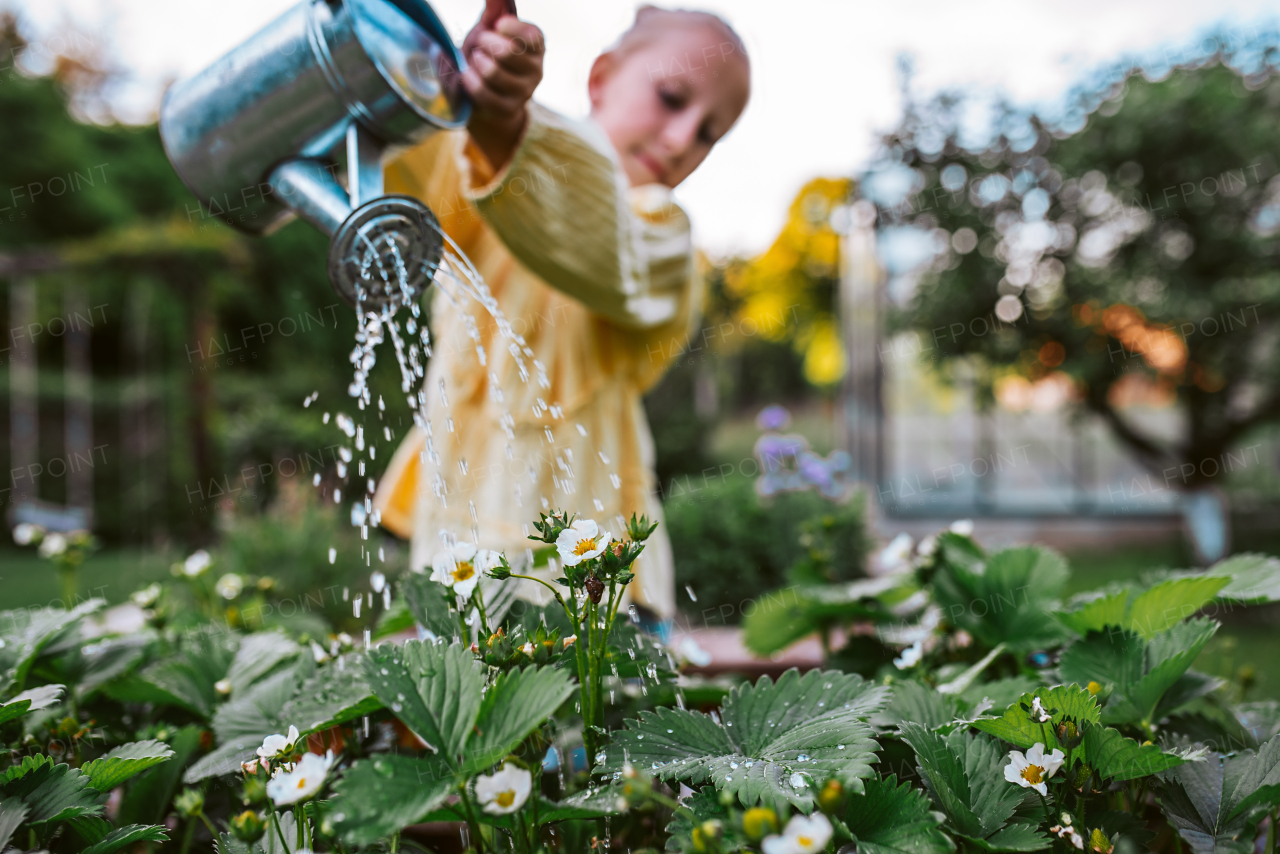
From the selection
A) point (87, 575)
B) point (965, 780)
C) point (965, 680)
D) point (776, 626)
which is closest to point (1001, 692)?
point (965, 680)

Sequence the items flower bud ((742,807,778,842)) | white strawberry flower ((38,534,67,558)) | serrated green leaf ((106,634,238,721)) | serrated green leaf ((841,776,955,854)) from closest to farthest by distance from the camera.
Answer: flower bud ((742,807,778,842)), serrated green leaf ((841,776,955,854)), serrated green leaf ((106,634,238,721)), white strawberry flower ((38,534,67,558))

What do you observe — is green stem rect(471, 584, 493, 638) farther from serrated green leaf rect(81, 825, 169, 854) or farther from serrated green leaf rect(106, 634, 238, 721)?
serrated green leaf rect(106, 634, 238, 721)

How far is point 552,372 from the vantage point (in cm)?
133

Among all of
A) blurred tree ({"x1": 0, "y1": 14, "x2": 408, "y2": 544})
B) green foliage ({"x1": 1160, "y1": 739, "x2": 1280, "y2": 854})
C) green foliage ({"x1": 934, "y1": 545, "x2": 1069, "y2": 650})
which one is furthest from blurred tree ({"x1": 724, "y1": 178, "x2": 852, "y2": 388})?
green foliage ({"x1": 1160, "y1": 739, "x2": 1280, "y2": 854})

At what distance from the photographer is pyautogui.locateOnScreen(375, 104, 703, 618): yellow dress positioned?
1098 millimetres

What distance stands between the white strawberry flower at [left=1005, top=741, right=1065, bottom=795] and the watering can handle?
0.83 meters

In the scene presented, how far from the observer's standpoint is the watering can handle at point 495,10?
837 millimetres

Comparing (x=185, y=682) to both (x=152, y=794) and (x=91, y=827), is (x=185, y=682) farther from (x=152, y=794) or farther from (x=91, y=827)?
(x=91, y=827)

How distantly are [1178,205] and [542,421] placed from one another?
5242mm

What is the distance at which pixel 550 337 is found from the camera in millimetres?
1328

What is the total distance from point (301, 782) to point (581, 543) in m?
0.25

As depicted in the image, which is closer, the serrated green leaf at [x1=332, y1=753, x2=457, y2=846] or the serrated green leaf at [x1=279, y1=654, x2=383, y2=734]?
the serrated green leaf at [x1=332, y1=753, x2=457, y2=846]

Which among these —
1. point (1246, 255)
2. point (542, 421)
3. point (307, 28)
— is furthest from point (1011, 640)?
point (1246, 255)

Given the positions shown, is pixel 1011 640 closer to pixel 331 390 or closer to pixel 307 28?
→ pixel 307 28
